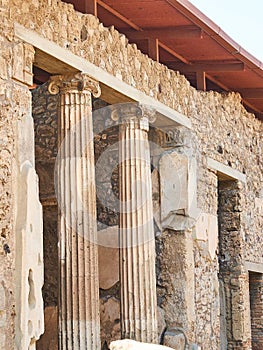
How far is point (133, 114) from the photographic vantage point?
1001 cm

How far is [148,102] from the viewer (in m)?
10.1

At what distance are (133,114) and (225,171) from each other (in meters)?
2.91

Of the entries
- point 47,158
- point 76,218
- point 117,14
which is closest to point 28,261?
point 76,218

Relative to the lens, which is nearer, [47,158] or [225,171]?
[47,158]

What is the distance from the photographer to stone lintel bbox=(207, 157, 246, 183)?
12.0 meters

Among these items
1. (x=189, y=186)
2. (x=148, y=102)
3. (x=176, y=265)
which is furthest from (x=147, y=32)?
(x=176, y=265)

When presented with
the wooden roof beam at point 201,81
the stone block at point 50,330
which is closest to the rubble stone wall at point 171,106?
the wooden roof beam at point 201,81

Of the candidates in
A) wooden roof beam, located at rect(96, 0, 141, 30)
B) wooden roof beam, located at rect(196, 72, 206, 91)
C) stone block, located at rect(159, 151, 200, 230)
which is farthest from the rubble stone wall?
stone block, located at rect(159, 151, 200, 230)

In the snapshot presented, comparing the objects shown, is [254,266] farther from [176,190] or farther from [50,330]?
[50,330]

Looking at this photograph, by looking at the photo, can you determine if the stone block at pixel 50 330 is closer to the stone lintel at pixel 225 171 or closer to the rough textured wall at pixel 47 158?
the rough textured wall at pixel 47 158

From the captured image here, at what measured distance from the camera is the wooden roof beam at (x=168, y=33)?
10.0m

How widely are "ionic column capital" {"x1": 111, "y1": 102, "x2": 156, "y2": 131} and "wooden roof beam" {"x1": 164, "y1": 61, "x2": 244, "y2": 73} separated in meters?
1.57

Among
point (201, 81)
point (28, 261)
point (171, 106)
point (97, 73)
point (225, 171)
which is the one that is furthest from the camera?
point (225, 171)

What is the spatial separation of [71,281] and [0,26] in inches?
101
